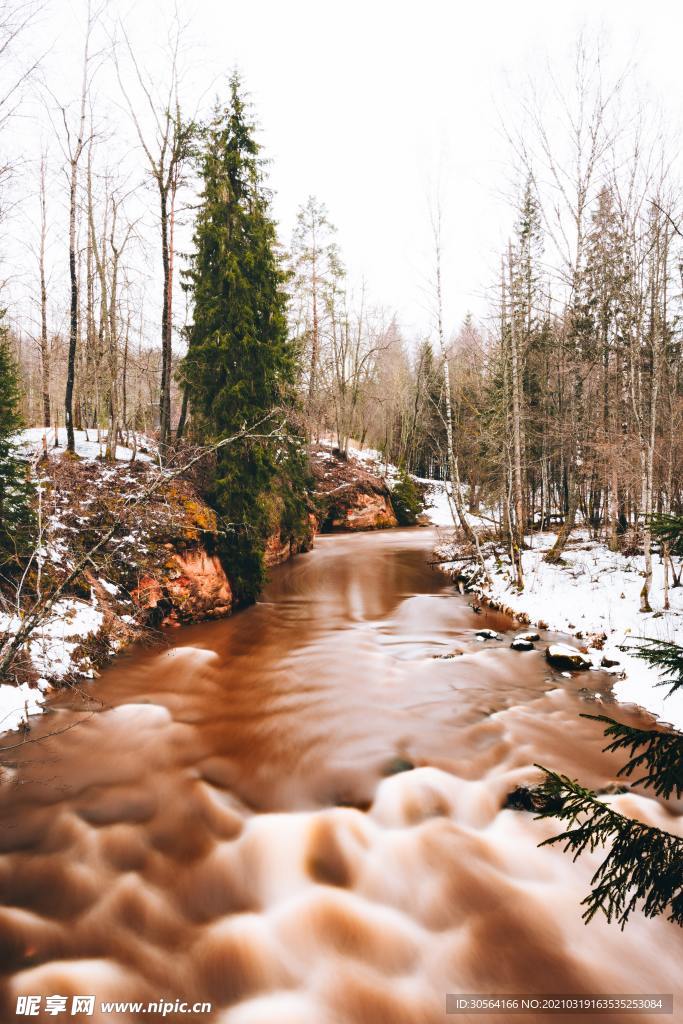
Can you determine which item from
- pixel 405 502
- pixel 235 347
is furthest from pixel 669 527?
pixel 405 502

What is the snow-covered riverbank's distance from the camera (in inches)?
295

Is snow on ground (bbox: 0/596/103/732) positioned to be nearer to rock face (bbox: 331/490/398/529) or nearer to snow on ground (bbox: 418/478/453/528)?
rock face (bbox: 331/490/398/529)

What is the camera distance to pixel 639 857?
1.63 m

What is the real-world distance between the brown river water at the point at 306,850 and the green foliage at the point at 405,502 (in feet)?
77.9

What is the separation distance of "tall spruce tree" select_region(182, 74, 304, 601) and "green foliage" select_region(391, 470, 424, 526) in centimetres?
1983

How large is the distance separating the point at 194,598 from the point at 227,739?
185 inches

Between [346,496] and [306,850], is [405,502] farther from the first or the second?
[306,850]

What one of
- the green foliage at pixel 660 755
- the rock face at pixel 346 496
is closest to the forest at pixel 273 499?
the green foliage at pixel 660 755

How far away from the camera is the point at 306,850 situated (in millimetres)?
4598

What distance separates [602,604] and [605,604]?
0.08 metres

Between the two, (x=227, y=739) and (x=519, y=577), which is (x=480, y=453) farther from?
(x=227, y=739)

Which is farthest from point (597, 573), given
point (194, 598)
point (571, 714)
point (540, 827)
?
point (194, 598)

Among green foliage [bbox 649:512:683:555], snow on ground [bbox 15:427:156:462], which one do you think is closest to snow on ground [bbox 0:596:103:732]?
green foliage [bbox 649:512:683:555]

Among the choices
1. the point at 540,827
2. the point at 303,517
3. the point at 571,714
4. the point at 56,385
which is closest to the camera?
the point at 540,827
